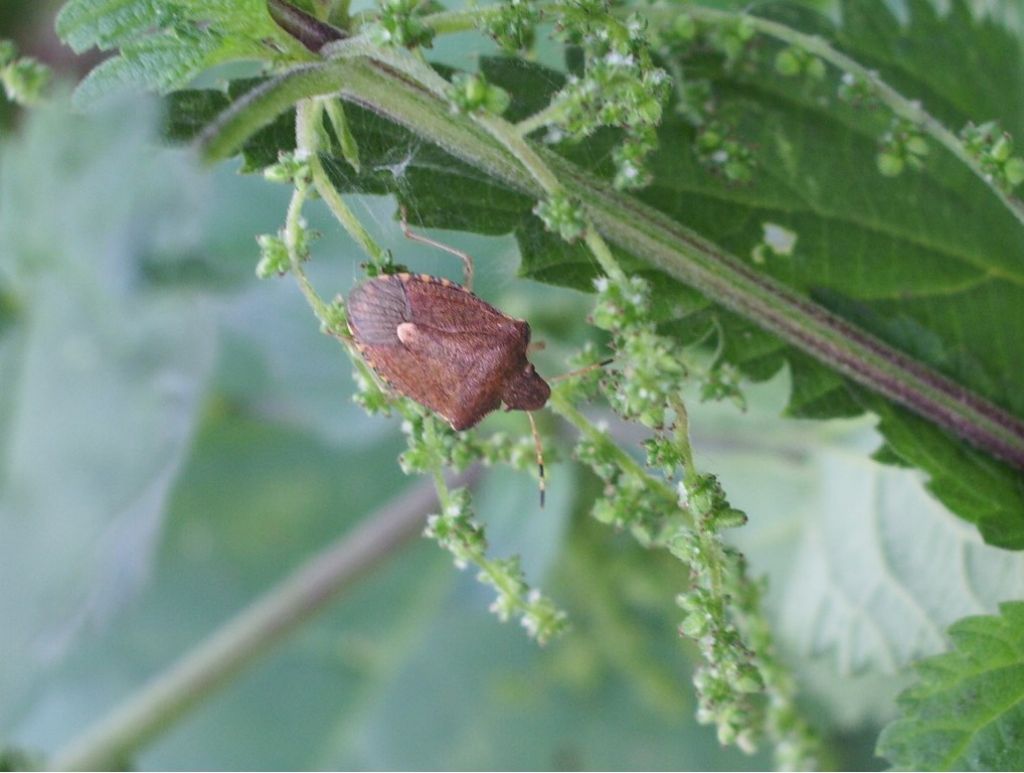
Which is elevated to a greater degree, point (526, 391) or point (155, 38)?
point (155, 38)

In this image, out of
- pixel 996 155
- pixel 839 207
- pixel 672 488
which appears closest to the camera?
pixel 672 488

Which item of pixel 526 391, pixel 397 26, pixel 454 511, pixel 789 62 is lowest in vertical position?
pixel 454 511

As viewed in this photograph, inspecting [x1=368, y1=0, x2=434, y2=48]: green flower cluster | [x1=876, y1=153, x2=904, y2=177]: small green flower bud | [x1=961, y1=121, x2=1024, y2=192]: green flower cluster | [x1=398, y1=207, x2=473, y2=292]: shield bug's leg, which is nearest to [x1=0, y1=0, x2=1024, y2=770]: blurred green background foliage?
[x1=398, y1=207, x2=473, y2=292]: shield bug's leg

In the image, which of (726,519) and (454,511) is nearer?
(726,519)

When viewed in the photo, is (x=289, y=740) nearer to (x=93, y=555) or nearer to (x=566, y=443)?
(x=566, y=443)

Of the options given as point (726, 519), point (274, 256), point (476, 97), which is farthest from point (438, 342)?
point (726, 519)

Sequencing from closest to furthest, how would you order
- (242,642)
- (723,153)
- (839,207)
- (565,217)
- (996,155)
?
(565,217) → (996,155) → (723,153) → (839,207) → (242,642)

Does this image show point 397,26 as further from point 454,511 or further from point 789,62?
point 789,62
